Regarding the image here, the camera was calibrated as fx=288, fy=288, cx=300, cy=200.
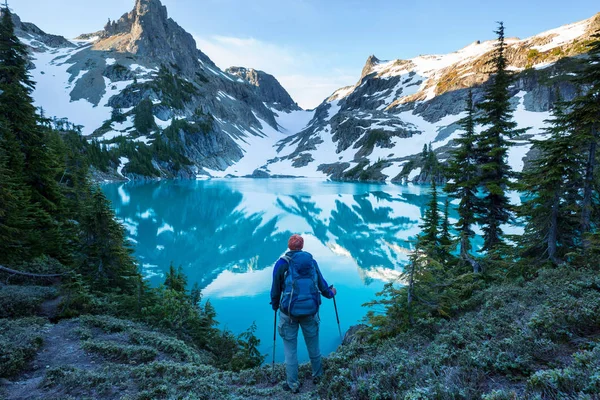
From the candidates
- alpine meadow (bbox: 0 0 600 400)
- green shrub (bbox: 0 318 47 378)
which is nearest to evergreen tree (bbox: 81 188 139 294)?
alpine meadow (bbox: 0 0 600 400)

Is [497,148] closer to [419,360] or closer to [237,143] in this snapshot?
[419,360]

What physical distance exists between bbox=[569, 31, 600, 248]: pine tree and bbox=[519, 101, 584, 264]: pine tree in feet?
0.77

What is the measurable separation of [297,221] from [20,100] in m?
30.3

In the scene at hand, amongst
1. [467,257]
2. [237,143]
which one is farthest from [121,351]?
[237,143]

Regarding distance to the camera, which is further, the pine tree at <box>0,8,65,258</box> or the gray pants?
the pine tree at <box>0,8,65,258</box>

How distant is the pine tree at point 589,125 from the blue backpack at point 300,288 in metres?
9.55

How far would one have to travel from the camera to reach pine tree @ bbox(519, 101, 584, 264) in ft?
31.1

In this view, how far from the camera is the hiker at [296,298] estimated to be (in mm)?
5223

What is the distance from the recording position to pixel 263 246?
98.3 feet

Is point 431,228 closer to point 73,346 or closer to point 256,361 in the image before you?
point 256,361

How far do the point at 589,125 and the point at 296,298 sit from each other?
452 inches

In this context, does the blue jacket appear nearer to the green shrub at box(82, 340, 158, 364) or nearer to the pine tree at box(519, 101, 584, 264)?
the green shrub at box(82, 340, 158, 364)

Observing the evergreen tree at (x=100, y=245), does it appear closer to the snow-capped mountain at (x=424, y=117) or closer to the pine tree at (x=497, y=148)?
the pine tree at (x=497, y=148)

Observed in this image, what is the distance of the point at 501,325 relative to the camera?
18.7 feet
